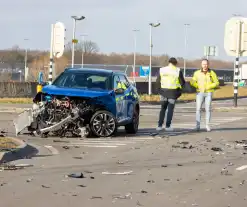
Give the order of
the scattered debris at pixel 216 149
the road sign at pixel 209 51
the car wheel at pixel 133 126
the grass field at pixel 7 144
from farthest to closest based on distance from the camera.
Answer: the road sign at pixel 209 51, the car wheel at pixel 133 126, the scattered debris at pixel 216 149, the grass field at pixel 7 144

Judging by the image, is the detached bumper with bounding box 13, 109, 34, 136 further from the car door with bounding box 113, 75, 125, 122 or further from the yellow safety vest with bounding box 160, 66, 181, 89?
the yellow safety vest with bounding box 160, 66, 181, 89

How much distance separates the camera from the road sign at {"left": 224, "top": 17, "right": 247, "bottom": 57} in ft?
103

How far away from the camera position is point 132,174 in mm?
9953

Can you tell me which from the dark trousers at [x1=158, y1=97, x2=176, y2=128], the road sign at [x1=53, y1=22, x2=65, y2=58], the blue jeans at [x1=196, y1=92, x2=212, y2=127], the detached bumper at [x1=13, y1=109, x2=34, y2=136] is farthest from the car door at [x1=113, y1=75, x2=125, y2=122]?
the road sign at [x1=53, y1=22, x2=65, y2=58]

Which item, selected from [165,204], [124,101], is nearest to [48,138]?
[124,101]

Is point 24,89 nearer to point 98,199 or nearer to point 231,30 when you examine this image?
point 231,30

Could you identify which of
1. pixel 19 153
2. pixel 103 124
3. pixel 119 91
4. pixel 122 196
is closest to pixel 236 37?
pixel 119 91

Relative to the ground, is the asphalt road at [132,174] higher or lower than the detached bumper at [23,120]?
lower

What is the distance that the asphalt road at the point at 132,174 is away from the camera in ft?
26.0

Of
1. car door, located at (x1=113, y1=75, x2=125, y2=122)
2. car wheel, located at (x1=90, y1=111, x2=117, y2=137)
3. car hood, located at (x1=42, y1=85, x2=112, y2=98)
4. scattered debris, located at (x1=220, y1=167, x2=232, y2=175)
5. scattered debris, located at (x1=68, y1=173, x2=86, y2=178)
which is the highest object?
car hood, located at (x1=42, y1=85, x2=112, y2=98)

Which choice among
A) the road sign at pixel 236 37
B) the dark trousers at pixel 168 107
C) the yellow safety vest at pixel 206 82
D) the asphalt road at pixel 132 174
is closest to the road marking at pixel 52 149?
the asphalt road at pixel 132 174

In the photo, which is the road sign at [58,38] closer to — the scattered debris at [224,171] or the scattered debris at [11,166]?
the scattered debris at [11,166]

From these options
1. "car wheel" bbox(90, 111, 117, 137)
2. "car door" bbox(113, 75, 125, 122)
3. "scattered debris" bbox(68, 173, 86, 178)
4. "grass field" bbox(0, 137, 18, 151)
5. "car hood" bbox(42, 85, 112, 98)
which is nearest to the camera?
"scattered debris" bbox(68, 173, 86, 178)

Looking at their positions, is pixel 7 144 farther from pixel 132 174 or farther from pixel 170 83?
pixel 170 83
